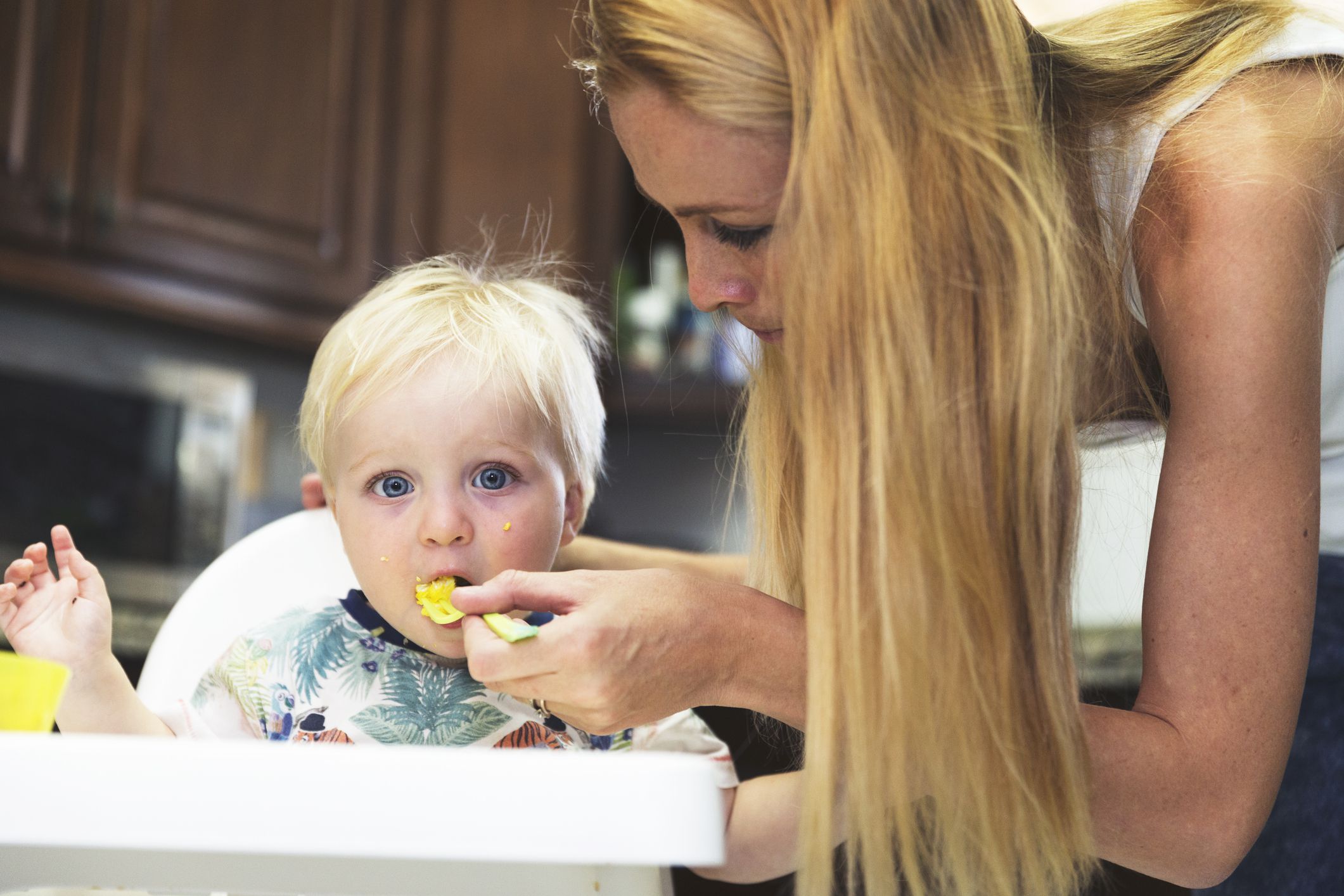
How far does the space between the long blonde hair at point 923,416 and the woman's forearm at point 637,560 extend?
47cm

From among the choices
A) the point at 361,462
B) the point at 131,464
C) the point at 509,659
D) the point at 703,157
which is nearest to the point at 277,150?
the point at 131,464

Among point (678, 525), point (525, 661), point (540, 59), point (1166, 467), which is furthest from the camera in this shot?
point (678, 525)

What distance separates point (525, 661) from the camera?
631 millimetres

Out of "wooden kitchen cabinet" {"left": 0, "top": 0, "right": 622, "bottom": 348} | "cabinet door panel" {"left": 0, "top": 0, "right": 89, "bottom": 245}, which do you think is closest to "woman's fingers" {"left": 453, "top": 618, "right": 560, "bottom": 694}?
"wooden kitchen cabinet" {"left": 0, "top": 0, "right": 622, "bottom": 348}

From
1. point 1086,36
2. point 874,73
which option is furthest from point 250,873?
point 1086,36

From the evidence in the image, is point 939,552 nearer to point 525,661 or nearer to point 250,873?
point 525,661

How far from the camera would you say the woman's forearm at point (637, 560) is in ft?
3.75

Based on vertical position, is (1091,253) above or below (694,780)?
above

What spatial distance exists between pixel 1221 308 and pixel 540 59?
1972 millimetres

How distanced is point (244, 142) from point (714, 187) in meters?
1.72

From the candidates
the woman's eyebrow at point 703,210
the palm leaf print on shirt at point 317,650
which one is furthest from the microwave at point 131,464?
the woman's eyebrow at point 703,210

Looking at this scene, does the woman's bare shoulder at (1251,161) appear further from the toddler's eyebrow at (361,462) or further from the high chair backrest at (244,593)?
the high chair backrest at (244,593)

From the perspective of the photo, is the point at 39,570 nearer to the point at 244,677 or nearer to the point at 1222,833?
the point at 244,677

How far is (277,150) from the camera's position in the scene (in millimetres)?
2250
